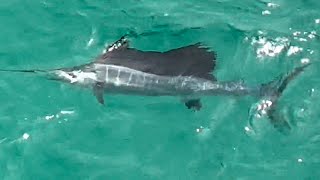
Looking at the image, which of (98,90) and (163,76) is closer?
(163,76)

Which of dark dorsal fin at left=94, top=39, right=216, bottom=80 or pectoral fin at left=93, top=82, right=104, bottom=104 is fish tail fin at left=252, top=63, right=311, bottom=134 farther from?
pectoral fin at left=93, top=82, right=104, bottom=104

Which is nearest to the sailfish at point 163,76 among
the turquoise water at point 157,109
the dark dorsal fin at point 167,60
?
the dark dorsal fin at point 167,60

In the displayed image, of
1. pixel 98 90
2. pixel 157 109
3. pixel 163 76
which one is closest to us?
pixel 163 76

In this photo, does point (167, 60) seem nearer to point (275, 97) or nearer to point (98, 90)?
point (98, 90)

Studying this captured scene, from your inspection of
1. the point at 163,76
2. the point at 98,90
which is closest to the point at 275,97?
the point at 163,76

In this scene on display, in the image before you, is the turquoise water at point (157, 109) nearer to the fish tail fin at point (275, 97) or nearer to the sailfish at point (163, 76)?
the fish tail fin at point (275, 97)

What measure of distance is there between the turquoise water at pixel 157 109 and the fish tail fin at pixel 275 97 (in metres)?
0.10

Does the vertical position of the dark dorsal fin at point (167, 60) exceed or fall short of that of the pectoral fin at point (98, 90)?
it exceeds it

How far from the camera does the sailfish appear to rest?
8.08 metres

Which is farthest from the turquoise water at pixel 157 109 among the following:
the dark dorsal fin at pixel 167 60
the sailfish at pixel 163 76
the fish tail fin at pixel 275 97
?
the dark dorsal fin at pixel 167 60

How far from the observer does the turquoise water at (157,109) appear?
811 centimetres

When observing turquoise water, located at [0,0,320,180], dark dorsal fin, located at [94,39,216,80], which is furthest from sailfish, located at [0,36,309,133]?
turquoise water, located at [0,0,320,180]

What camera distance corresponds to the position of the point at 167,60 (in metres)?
8.24

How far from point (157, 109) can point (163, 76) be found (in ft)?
1.97
